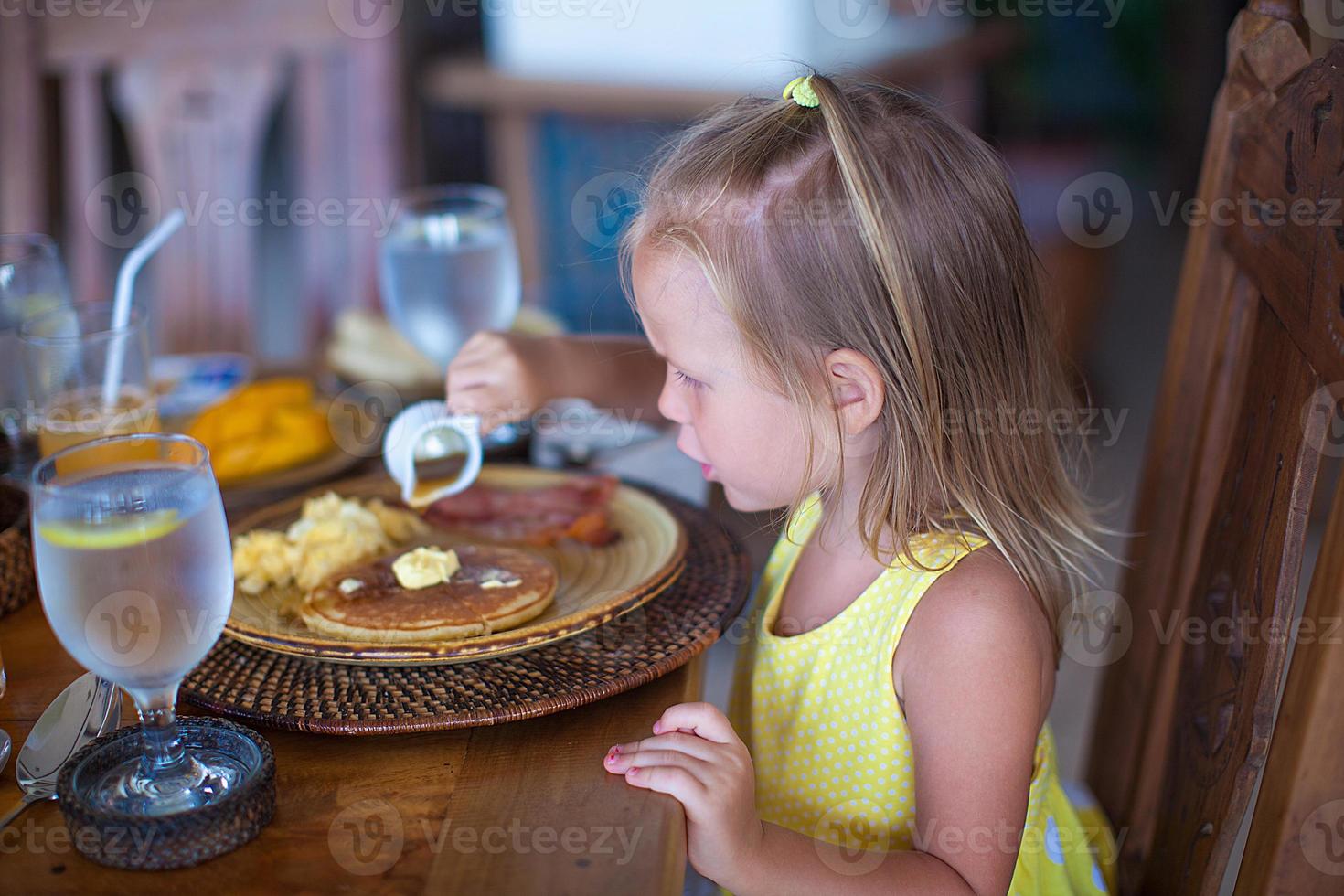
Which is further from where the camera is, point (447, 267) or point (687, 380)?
point (447, 267)

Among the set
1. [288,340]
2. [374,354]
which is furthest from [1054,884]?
[288,340]

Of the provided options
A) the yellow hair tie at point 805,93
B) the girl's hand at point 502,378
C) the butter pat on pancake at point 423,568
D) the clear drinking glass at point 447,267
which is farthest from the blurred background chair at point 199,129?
the yellow hair tie at point 805,93

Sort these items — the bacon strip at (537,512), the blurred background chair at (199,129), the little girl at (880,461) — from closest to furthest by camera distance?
the little girl at (880,461) < the bacon strip at (537,512) < the blurred background chair at (199,129)

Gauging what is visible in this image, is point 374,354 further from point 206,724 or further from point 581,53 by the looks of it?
point 581,53

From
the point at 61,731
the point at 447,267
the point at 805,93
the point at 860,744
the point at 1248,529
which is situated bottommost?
the point at 860,744

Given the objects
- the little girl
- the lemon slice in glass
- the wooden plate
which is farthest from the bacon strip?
the lemon slice in glass

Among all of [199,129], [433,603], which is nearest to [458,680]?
[433,603]

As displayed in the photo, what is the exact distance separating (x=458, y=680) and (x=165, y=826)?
0.23 metres

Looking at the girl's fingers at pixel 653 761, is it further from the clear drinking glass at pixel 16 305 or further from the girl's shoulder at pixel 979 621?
the clear drinking glass at pixel 16 305

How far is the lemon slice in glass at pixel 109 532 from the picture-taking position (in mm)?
652

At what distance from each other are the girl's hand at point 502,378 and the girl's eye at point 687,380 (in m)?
0.24

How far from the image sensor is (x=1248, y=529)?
3.09 feet

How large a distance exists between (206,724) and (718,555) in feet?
1.48

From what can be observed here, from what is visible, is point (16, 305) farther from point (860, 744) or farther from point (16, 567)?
point (860, 744)
